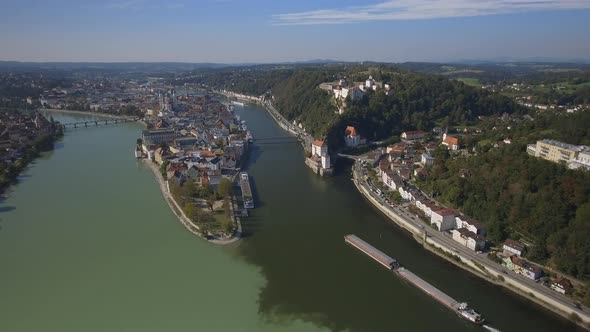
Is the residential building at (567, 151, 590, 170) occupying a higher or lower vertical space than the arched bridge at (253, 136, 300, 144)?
higher

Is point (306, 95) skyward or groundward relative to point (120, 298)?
skyward

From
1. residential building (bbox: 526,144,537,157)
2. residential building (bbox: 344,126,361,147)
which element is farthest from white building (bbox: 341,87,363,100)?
residential building (bbox: 526,144,537,157)

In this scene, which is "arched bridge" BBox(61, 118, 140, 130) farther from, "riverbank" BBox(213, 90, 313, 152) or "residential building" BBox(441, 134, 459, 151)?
"residential building" BBox(441, 134, 459, 151)

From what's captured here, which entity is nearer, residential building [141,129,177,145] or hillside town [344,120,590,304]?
hillside town [344,120,590,304]

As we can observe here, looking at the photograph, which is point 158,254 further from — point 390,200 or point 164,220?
point 390,200

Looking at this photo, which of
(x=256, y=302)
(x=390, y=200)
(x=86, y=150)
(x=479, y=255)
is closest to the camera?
(x=256, y=302)

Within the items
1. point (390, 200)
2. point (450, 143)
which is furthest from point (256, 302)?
point (450, 143)

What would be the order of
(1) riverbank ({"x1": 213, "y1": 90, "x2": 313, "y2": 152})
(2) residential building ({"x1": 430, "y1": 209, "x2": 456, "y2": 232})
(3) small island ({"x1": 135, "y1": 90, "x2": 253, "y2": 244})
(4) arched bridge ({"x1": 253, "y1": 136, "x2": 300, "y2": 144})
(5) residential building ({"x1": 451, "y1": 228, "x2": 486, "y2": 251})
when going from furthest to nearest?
(4) arched bridge ({"x1": 253, "y1": 136, "x2": 300, "y2": 144}) < (1) riverbank ({"x1": 213, "y1": 90, "x2": 313, "y2": 152}) < (3) small island ({"x1": 135, "y1": 90, "x2": 253, "y2": 244}) < (2) residential building ({"x1": 430, "y1": 209, "x2": 456, "y2": 232}) < (5) residential building ({"x1": 451, "y1": 228, "x2": 486, "y2": 251})
